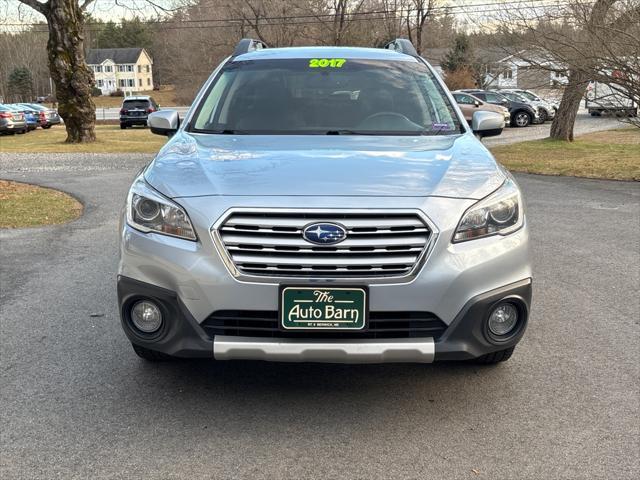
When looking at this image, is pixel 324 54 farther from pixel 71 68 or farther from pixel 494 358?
pixel 71 68

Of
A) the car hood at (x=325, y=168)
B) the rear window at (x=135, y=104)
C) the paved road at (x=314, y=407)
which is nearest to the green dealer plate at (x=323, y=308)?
the car hood at (x=325, y=168)

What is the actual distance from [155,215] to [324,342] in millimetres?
1019

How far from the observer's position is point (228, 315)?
3.12 m

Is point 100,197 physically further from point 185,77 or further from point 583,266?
point 185,77

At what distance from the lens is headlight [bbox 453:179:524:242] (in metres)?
3.19

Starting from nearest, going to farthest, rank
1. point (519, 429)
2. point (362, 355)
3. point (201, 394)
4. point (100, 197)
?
point (362, 355)
point (519, 429)
point (201, 394)
point (100, 197)

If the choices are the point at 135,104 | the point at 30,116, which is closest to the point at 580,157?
the point at 135,104

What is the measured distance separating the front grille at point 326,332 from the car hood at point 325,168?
553mm

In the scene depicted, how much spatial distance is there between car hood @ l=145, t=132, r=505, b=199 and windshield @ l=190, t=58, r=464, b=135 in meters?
0.39

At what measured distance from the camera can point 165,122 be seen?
5.00 meters

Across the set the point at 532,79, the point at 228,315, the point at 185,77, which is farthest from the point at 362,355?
the point at 185,77

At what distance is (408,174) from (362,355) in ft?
3.02

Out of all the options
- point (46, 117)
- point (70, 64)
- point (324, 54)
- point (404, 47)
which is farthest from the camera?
point (46, 117)

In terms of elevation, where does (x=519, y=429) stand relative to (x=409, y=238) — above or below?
below
